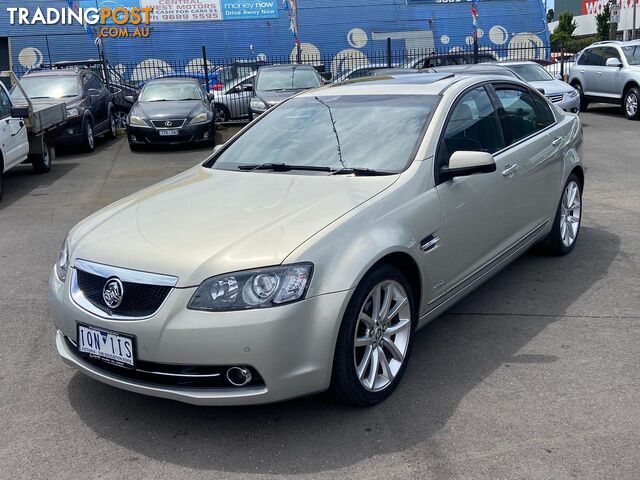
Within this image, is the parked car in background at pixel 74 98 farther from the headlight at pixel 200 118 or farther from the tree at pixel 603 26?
the tree at pixel 603 26

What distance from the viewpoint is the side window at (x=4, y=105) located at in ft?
33.2

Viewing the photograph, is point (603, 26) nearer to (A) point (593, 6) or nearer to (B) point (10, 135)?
(A) point (593, 6)

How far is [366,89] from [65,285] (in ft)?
7.92

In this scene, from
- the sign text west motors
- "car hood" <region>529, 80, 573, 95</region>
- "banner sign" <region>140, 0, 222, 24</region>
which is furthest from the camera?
the sign text west motors

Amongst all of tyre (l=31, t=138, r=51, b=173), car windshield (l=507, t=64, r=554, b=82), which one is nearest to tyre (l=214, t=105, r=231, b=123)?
tyre (l=31, t=138, r=51, b=173)

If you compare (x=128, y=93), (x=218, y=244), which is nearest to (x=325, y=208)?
(x=218, y=244)

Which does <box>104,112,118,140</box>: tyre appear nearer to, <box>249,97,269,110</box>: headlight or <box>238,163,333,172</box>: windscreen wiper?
<box>249,97,269,110</box>: headlight

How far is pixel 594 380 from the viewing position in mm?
3805

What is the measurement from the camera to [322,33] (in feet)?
103

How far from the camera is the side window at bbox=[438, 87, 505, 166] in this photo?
436cm

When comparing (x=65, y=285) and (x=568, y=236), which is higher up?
(x=65, y=285)

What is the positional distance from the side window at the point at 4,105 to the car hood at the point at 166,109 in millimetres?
4063

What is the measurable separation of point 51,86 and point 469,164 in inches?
505

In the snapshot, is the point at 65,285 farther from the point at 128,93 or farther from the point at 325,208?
the point at 128,93
